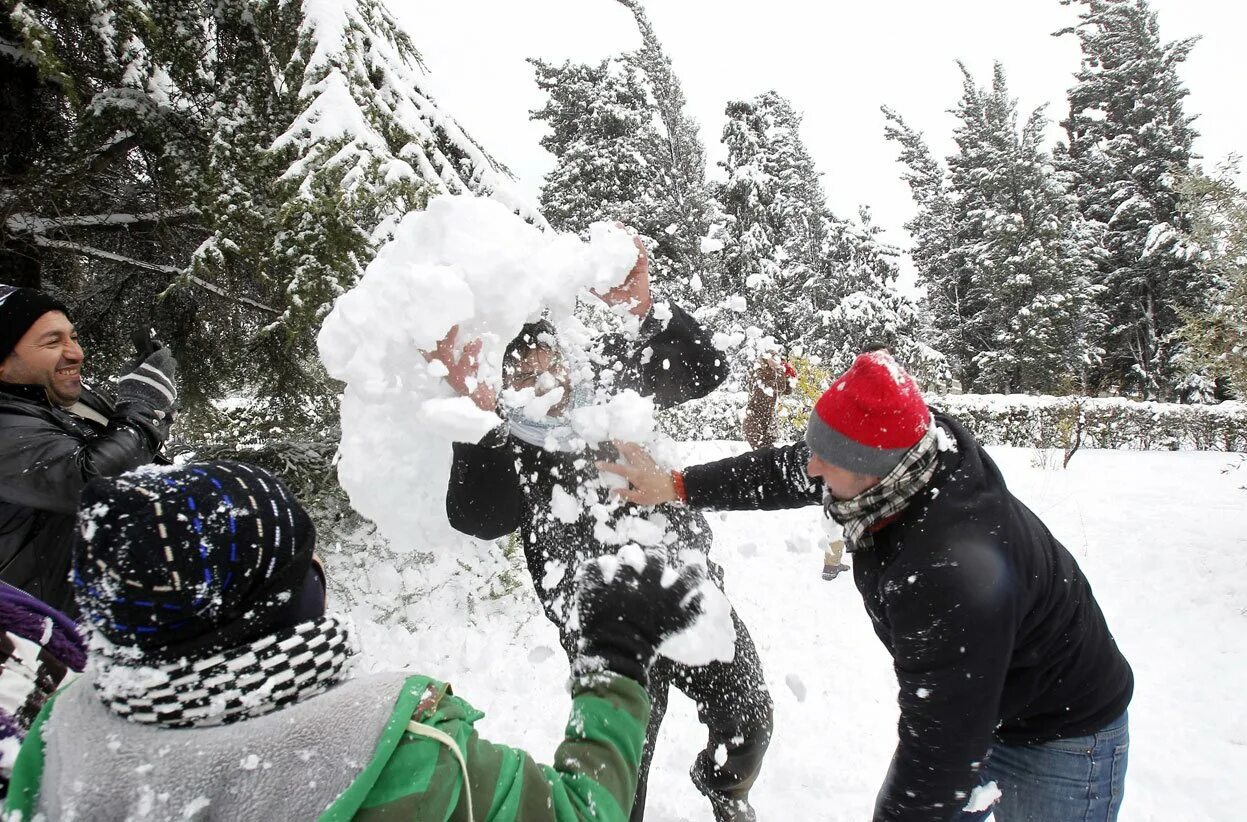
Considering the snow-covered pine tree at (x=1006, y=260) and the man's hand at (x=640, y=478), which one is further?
the snow-covered pine tree at (x=1006, y=260)

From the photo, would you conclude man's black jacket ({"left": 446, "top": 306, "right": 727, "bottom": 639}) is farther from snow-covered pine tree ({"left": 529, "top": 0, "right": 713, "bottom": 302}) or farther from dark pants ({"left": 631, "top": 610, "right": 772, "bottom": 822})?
snow-covered pine tree ({"left": 529, "top": 0, "right": 713, "bottom": 302})

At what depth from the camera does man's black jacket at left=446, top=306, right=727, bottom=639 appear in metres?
1.75

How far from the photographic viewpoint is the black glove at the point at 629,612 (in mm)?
1049

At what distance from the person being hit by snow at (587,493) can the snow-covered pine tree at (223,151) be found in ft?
5.48

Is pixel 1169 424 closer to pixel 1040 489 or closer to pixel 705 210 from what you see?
pixel 1040 489

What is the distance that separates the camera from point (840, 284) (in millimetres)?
18031

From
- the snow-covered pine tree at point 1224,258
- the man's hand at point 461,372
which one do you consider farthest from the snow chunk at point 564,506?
the snow-covered pine tree at point 1224,258

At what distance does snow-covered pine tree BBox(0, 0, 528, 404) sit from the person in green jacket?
8.57 ft

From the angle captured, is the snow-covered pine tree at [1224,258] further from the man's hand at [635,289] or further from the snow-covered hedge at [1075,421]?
the snow-covered hedge at [1075,421]

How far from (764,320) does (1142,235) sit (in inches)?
650

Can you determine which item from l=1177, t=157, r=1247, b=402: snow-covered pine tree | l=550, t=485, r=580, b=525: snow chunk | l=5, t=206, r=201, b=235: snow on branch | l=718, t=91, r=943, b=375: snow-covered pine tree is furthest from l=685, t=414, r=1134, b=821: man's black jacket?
l=718, t=91, r=943, b=375: snow-covered pine tree

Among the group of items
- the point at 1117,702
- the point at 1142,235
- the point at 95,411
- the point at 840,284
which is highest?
the point at 1142,235

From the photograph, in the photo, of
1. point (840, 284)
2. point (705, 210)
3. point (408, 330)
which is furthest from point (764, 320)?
point (408, 330)

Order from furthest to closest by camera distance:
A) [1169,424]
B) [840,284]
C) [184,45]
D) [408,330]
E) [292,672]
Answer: [840,284] < [1169,424] < [184,45] < [408,330] < [292,672]
